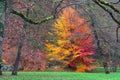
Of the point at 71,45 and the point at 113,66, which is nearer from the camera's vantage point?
the point at 71,45

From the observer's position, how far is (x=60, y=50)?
5744cm

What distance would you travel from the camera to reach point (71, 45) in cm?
5662

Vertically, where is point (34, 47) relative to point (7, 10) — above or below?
below

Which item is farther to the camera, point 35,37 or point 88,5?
point 35,37

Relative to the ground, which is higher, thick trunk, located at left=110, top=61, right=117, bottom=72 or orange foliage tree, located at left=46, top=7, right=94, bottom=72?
orange foliage tree, located at left=46, top=7, right=94, bottom=72

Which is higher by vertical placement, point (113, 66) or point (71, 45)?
point (71, 45)

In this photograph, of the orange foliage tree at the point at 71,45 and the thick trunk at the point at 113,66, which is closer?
the orange foliage tree at the point at 71,45

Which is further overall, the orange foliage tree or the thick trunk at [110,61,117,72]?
the thick trunk at [110,61,117,72]

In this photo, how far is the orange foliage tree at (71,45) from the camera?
183 ft

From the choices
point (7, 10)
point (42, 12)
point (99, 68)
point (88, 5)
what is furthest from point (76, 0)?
point (99, 68)

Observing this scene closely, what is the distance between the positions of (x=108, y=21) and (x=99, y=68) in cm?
2239

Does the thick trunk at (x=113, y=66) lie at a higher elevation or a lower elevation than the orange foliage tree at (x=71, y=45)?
lower

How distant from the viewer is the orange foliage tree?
55875mm

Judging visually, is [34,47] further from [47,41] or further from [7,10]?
[7,10]
